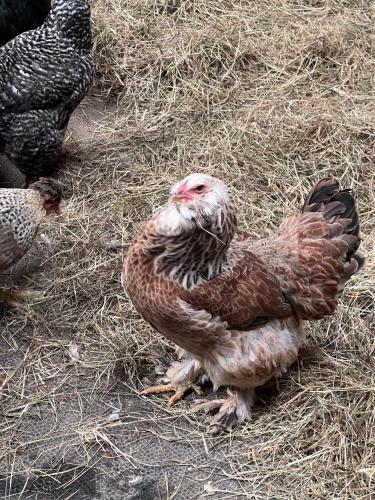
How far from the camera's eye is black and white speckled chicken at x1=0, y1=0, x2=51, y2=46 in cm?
553

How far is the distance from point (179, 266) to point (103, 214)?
1716mm

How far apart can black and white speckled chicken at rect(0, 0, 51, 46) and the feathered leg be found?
3.70 m

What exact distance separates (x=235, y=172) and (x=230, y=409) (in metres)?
1.99

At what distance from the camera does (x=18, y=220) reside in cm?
399

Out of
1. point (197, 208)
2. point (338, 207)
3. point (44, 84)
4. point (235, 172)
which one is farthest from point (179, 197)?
point (44, 84)

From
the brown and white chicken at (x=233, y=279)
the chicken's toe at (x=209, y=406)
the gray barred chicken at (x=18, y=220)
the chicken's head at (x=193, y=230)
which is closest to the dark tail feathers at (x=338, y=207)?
the brown and white chicken at (x=233, y=279)

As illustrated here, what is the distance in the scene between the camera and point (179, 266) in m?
3.11

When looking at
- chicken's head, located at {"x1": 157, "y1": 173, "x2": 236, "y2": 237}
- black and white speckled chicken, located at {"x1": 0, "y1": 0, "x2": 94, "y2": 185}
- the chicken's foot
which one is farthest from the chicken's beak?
black and white speckled chicken, located at {"x1": 0, "y1": 0, "x2": 94, "y2": 185}

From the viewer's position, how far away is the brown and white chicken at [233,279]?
2.97 meters

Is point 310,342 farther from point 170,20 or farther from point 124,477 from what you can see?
point 170,20

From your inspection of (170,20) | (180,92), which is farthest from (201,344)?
(170,20)

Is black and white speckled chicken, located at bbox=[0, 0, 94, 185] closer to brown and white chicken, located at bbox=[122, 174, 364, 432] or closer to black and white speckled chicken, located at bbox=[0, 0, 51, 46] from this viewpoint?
black and white speckled chicken, located at bbox=[0, 0, 51, 46]

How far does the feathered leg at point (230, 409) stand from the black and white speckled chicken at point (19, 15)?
146 inches

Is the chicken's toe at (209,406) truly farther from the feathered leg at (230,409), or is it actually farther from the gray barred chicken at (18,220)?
the gray barred chicken at (18,220)
